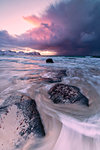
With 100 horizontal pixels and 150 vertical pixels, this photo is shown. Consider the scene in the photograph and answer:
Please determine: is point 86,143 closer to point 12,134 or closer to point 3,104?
point 12,134

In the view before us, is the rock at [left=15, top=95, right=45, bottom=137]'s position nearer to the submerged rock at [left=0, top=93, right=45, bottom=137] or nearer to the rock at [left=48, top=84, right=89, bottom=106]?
the submerged rock at [left=0, top=93, right=45, bottom=137]

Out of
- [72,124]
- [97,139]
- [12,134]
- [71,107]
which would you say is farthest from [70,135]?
[12,134]

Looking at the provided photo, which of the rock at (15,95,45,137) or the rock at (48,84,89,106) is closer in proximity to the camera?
the rock at (15,95,45,137)

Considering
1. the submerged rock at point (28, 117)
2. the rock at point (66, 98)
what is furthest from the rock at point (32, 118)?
the rock at point (66, 98)

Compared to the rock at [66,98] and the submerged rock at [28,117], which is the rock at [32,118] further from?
the rock at [66,98]

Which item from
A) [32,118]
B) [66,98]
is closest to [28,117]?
[32,118]

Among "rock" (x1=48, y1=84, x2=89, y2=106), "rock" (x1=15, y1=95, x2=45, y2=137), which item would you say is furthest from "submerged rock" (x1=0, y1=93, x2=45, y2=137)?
"rock" (x1=48, y1=84, x2=89, y2=106)

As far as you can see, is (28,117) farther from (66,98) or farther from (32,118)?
(66,98)

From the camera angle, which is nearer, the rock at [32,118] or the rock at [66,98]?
the rock at [32,118]

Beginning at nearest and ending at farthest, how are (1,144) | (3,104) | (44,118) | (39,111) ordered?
1. (1,144)
2. (44,118)
3. (39,111)
4. (3,104)

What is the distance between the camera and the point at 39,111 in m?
1.62

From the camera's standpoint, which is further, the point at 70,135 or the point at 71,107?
the point at 71,107

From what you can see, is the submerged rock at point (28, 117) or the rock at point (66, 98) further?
the rock at point (66, 98)

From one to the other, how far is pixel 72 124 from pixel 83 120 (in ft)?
0.86
